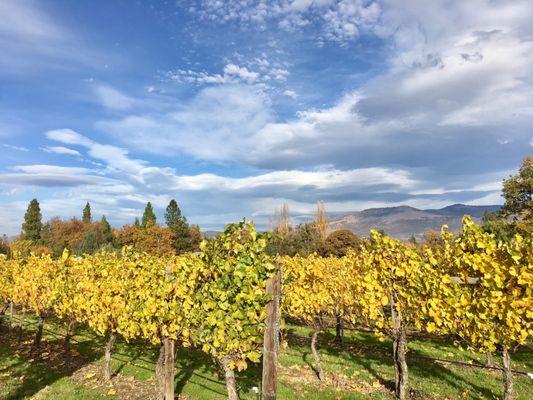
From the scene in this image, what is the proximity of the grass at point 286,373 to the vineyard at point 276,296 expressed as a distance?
545mm

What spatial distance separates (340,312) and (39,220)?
90.2 meters

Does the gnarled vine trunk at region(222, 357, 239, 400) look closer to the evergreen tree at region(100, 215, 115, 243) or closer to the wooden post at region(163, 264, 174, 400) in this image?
the wooden post at region(163, 264, 174, 400)

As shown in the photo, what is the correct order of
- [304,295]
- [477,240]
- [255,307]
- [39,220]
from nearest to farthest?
[255,307], [477,240], [304,295], [39,220]

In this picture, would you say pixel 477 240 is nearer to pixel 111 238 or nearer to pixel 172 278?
pixel 172 278

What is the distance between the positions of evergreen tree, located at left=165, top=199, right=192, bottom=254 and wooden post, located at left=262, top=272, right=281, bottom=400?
221 ft

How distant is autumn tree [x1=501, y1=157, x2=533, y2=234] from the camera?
35.5 meters

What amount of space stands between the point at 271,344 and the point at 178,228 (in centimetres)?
7067

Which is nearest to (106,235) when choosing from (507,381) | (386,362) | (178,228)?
(178,228)

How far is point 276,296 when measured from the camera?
270 inches

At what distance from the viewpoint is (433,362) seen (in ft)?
45.2

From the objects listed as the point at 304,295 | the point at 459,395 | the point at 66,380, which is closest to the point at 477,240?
the point at 459,395

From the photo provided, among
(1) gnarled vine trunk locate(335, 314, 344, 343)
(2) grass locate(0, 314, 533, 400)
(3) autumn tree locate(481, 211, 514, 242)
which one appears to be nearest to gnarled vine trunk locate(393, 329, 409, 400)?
(2) grass locate(0, 314, 533, 400)

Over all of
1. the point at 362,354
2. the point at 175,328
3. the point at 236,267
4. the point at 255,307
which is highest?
the point at 236,267

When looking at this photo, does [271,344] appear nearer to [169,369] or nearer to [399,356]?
[169,369]
